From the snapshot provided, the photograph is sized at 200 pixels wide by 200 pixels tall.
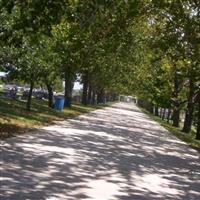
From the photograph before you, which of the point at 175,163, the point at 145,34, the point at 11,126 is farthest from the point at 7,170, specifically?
the point at 145,34

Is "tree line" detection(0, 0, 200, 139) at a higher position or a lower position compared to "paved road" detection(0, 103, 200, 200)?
higher

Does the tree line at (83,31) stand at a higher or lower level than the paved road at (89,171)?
higher

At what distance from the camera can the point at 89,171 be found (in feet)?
39.7

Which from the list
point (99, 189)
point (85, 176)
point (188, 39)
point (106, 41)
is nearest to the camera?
point (99, 189)

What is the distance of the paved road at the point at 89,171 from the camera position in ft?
31.1

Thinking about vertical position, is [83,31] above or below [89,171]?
above

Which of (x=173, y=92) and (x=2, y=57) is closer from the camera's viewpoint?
(x=2, y=57)

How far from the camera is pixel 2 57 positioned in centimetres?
2392

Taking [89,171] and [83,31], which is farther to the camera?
[83,31]

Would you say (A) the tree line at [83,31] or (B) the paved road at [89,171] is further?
(A) the tree line at [83,31]

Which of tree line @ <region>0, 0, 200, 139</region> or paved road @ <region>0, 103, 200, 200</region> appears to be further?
tree line @ <region>0, 0, 200, 139</region>

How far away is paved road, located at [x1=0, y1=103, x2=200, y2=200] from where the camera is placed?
373 inches

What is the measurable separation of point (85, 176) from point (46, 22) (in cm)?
433

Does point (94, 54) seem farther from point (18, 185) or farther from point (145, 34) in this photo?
→ point (18, 185)
